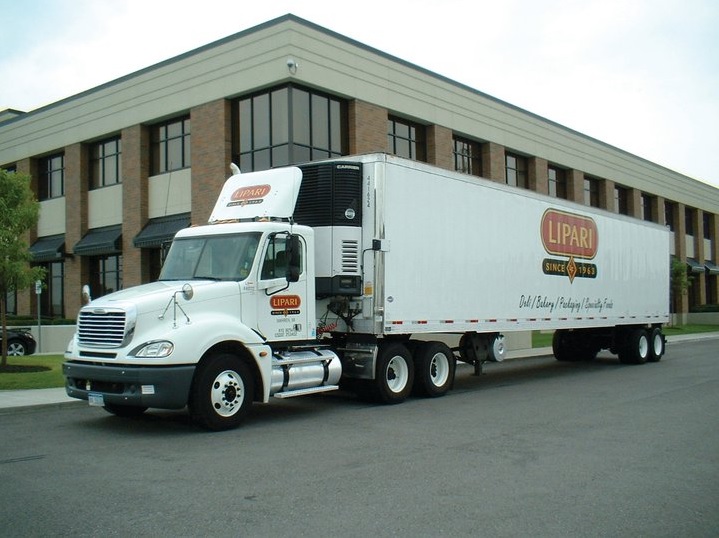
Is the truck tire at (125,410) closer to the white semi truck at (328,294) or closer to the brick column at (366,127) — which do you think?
the white semi truck at (328,294)

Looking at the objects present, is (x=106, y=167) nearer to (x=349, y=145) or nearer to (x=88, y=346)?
(x=349, y=145)

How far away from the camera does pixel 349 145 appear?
24.8 m

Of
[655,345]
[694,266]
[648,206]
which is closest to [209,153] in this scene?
[655,345]

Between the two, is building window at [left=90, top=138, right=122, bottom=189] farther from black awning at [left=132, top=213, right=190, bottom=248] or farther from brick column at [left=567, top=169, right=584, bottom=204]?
brick column at [left=567, top=169, right=584, bottom=204]

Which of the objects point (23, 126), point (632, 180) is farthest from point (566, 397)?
point (632, 180)

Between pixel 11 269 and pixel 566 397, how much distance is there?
1265 centimetres

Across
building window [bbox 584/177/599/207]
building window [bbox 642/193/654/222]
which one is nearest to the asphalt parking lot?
building window [bbox 584/177/599/207]

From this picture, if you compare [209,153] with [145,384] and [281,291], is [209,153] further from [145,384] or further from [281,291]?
[145,384]

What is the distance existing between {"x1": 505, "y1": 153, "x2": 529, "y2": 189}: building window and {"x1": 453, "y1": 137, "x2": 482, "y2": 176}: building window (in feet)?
8.70

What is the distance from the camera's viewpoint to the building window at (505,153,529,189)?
111 feet

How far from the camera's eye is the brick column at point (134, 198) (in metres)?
27.4

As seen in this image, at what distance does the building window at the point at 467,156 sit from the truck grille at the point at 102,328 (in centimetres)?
2225

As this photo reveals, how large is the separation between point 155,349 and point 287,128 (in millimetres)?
14553

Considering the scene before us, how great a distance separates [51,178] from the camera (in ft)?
108
